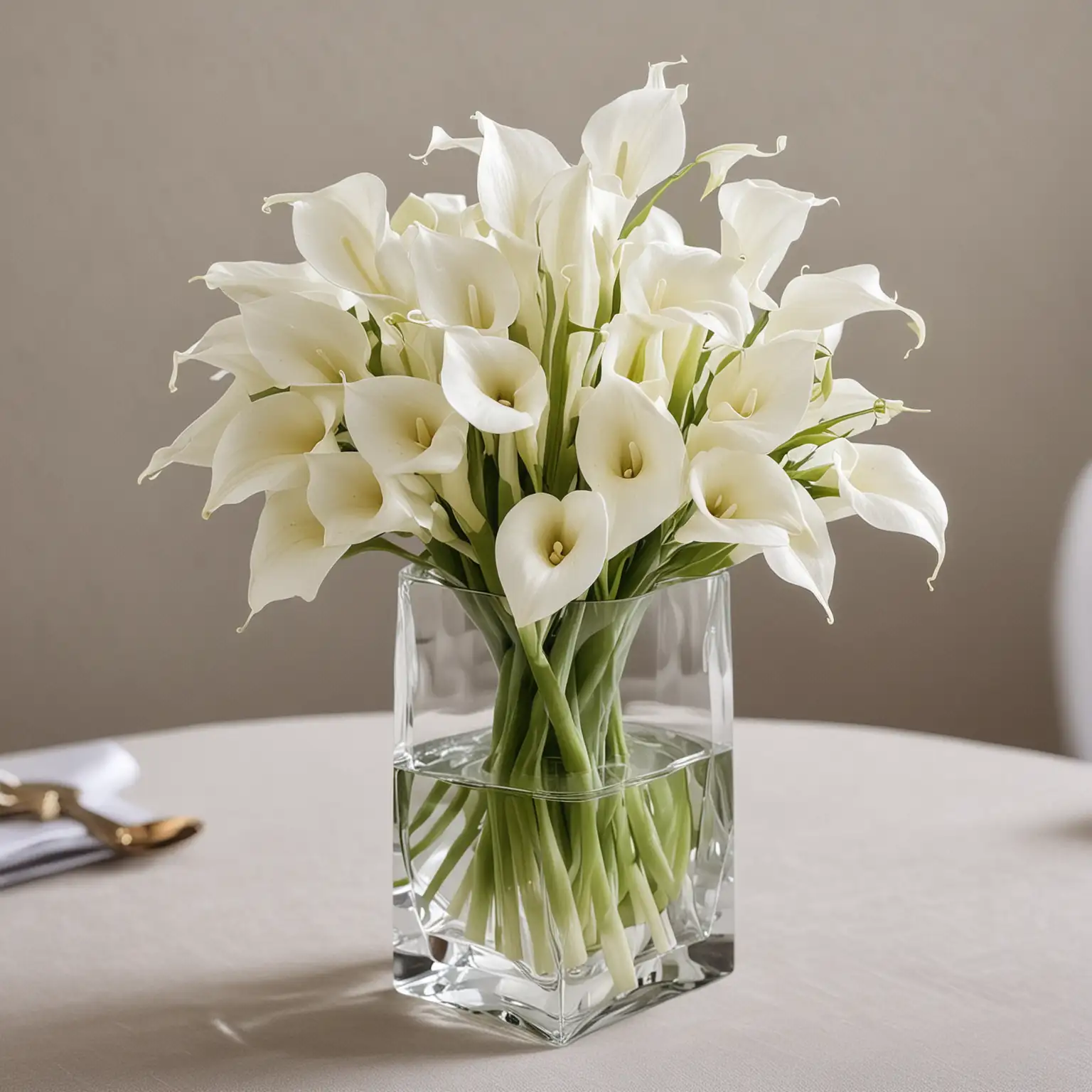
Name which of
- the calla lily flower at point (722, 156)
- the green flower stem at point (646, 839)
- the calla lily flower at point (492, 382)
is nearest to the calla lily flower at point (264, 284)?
the calla lily flower at point (492, 382)

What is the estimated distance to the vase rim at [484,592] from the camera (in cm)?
72

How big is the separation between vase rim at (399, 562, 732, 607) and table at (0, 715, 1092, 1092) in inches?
9.5

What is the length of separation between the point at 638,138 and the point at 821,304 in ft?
0.44

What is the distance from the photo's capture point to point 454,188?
237 centimetres

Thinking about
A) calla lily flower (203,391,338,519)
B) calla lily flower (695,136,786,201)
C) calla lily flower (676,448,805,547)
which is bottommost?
calla lily flower (676,448,805,547)

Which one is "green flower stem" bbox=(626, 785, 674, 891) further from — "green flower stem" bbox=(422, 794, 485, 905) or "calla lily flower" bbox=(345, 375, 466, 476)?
"calla lily flower" bbox=(345, 375, 466, 476)

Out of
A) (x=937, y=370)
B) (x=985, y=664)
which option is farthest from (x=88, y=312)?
(x=985, y=664)

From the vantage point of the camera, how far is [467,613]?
2.46ft

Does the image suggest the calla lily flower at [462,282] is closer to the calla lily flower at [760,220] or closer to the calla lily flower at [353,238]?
the calla lily flower at [353,238]

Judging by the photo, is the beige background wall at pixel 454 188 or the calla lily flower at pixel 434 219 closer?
the calla lily flower at pixel 434 219

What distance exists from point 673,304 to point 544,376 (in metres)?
0.08

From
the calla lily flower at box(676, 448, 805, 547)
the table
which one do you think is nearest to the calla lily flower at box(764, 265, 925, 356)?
the calla lily flower at box(676, 448, 805, 547)

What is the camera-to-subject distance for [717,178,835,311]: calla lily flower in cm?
73

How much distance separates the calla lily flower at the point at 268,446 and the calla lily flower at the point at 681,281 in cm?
17
